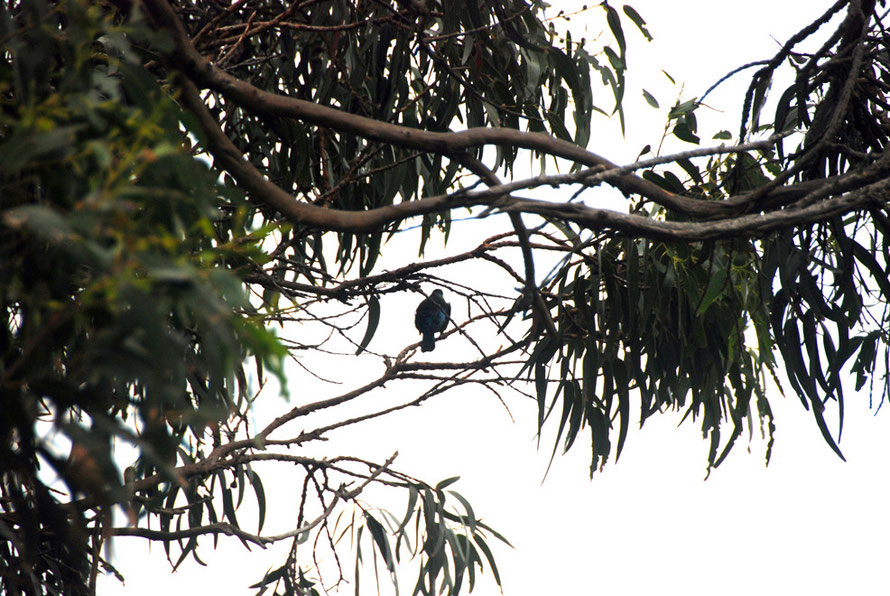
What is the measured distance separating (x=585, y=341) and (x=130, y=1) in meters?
1.34

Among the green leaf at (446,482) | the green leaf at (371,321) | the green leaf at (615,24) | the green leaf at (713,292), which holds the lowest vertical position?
the green leaf at (446,482)

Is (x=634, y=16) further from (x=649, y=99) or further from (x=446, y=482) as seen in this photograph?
(x=446, y=482)

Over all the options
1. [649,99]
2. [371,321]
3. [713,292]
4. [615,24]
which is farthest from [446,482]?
[615,24]

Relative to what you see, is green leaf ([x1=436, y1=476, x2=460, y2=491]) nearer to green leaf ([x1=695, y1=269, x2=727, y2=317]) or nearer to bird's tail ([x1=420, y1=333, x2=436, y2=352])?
bird's tail ([x1=420, y1=333, x2=436, y2=352])

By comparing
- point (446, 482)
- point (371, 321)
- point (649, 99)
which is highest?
point (649, 99)

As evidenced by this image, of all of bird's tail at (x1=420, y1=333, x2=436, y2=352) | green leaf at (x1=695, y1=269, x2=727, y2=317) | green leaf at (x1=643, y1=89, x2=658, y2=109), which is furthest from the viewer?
bird's tail at (x1=420, y1=333, x2=436, y2=352)

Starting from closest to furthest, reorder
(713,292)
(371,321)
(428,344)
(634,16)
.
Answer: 1. (713,292)
2. (634,16)
3. (371,321)
4. (428,344)

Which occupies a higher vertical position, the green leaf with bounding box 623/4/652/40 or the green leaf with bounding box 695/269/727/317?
the green leaf with bounding box 623/4/652/40

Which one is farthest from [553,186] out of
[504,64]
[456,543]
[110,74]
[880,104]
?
[456,543]

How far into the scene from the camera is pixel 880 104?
1650 mm

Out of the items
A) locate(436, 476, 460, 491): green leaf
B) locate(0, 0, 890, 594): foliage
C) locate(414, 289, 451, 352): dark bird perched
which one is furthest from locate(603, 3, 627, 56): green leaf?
locate(436, 476, 460, 491): green leaf

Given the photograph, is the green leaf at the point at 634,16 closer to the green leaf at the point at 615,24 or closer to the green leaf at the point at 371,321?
the green leaf at the point at 615,24

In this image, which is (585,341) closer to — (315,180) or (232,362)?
(315,180)

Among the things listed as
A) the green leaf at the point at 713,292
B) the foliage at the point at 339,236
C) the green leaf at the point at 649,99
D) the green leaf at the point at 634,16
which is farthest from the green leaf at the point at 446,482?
the green leaf at the point at 634,16
